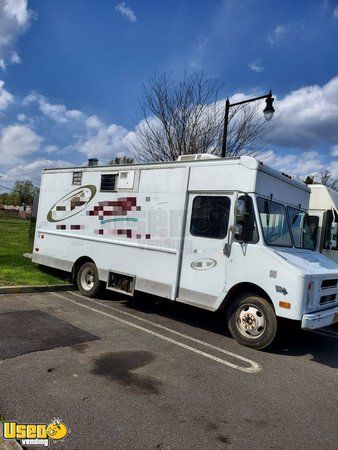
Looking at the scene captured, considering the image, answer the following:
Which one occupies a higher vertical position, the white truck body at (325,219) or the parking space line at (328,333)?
the white truck body at (325,219)

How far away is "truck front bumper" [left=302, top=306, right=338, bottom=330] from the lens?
225 inches

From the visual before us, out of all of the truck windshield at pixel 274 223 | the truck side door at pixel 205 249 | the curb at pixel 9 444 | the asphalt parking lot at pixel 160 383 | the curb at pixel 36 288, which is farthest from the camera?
the curb at pixel 36 288

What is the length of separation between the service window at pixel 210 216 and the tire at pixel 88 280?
2.91m

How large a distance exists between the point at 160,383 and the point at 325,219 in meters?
6.23

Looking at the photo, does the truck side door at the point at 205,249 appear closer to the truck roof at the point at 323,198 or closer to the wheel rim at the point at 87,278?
the wheel rim at the point at 87,278

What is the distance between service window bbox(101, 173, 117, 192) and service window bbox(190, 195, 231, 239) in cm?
226

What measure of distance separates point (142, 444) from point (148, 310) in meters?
5.02

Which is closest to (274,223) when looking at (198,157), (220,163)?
(220,163)

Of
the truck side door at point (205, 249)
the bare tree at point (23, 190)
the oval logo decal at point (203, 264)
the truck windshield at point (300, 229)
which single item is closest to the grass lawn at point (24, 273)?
the truck side door at point (205, 249)

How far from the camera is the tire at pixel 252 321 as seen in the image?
6.05 metres

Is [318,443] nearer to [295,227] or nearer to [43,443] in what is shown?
[43,443]

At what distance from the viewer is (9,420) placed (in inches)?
141

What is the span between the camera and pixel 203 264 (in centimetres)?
689

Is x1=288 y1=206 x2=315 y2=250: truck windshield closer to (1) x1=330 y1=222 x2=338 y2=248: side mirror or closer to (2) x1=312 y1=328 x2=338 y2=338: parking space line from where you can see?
(1) x1=330 y1=222 x2=338 y2=248: side mirror
